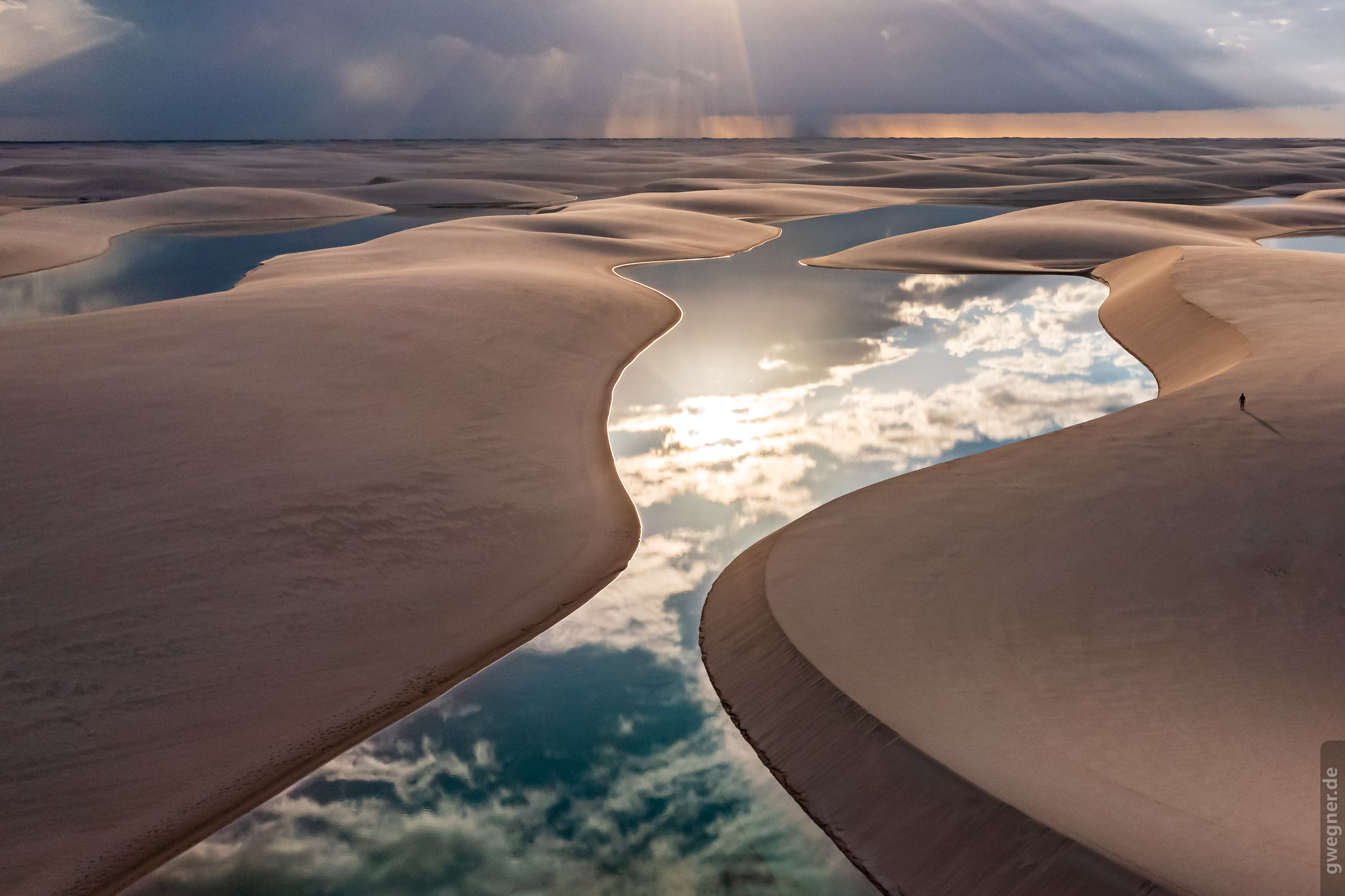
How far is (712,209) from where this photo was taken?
29.2 metres

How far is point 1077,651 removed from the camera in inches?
168

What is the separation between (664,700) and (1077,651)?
7.00 ft

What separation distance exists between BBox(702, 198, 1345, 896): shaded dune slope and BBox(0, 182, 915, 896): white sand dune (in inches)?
65.8

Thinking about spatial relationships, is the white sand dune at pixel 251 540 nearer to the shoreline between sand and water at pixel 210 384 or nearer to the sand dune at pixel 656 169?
the shoreline between sand and water at pixel 210 384

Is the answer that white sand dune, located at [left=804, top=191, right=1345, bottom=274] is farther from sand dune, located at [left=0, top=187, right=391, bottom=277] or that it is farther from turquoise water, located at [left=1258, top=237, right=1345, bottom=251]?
sand dune, located at [left=0, top=187, right=391, bottom=277]

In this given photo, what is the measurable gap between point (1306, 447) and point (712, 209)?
24911mm

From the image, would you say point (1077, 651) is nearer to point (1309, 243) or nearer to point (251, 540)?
point (251, 540)

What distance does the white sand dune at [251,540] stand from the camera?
3.85m

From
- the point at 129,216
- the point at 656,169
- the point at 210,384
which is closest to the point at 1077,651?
the point at 210,384

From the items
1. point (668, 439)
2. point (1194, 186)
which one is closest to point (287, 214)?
point (668, 439)

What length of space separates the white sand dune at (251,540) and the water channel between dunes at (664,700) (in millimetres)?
228

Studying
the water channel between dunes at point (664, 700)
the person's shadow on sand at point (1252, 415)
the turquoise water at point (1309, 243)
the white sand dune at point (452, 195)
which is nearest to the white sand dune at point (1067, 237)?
the turquoise water at point (1309, 243)

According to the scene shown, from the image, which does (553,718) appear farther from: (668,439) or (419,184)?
(419,184)

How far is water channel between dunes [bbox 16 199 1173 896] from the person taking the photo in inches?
140
